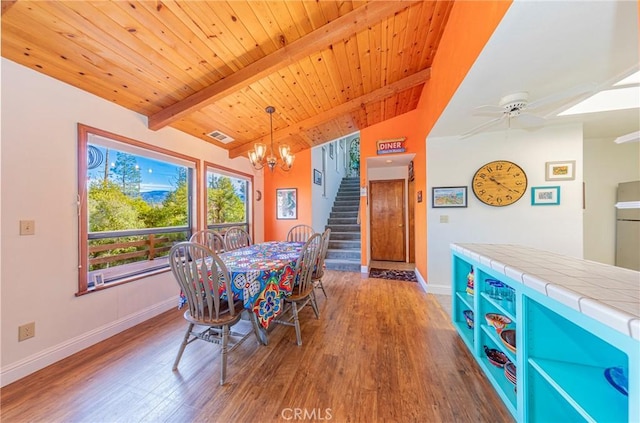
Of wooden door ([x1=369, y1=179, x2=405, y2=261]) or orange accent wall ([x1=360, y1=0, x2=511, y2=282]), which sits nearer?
orange accent wall ([x1=360, y1=0, x2=511, y2=282])

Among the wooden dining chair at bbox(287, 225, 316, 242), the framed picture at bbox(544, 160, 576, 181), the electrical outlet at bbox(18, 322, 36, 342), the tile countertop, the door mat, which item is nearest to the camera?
the tile countertop

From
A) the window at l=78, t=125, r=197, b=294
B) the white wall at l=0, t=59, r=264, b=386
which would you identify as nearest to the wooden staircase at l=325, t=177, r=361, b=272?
the window at l=78, t=125, r=197, b=294

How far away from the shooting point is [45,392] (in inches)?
61.2

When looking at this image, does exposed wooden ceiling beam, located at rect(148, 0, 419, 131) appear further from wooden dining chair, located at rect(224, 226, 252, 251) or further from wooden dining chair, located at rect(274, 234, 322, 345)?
wooden dining chair, located at rect(274, 234, 322, 345)

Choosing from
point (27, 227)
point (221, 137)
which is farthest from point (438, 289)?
point (27, 227)

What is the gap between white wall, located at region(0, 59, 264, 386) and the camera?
1662 millimetres

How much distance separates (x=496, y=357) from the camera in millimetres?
1618

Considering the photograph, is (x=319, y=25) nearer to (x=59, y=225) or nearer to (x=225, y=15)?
(x=225, y=15)

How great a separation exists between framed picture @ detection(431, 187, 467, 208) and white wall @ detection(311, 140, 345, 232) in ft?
8.29

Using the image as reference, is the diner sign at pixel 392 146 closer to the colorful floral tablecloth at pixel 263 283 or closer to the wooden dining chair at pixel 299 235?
the wooden dining chair at pixel 299 235

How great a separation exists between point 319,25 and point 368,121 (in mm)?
2438

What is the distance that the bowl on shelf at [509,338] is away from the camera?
1.35m

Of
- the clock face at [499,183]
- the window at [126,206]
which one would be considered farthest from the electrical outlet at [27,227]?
the clock face at [499,183]

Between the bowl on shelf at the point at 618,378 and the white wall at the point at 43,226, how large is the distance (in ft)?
11.6
